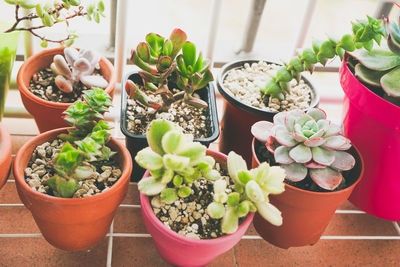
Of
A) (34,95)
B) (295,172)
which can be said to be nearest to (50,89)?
(34,95)

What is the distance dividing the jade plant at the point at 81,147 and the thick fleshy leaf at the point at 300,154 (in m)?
0.44

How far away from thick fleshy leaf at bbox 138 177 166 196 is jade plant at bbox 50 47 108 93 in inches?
15.5

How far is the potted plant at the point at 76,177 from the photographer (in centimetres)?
94

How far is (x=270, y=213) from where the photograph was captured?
929mm

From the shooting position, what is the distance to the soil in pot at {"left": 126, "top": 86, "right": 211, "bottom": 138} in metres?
1.23

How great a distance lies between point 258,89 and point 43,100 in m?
0.65

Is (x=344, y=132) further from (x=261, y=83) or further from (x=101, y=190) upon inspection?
(x=101, y=190)

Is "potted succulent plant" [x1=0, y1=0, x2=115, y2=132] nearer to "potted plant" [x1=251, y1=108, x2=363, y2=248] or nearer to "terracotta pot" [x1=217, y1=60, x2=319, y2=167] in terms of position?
"terracotta pot" [x1=217, y1=60, x2=319, y2=167]

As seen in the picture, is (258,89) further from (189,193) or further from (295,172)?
(189,193)

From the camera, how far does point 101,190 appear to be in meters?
1.07

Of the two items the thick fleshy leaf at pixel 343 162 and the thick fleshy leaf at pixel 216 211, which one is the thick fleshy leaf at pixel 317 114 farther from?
the thick fleshy leaf at pixel 216 211

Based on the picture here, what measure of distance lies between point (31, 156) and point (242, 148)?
0.63 meters

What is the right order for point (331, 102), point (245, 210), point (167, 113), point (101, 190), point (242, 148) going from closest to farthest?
point (245, 210)
point (101, 190)
point (167, 113)
point (242, 148)
point (331, 102)

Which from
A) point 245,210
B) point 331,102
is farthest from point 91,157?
point 331,102
